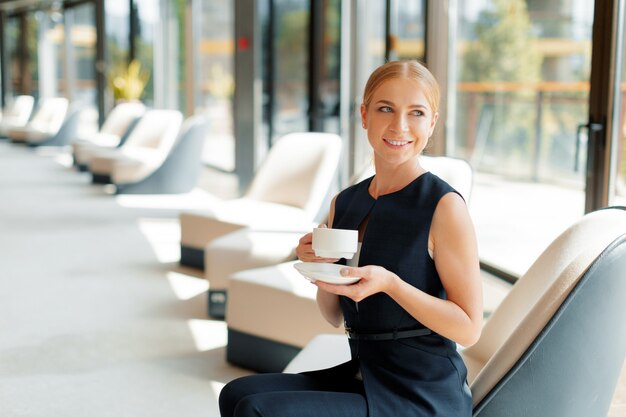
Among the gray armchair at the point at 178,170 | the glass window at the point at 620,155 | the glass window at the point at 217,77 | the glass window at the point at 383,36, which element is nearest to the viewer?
the glass window at the point at 620,155

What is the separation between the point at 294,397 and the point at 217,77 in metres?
9.48

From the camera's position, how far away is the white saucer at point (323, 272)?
159 cm

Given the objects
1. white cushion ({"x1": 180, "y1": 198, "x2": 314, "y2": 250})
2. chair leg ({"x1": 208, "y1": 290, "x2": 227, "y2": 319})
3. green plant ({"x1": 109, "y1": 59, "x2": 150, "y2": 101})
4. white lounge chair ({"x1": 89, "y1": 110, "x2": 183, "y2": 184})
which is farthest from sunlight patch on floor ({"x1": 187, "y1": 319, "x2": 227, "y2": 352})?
green plant ({"x1": 109, "y1": 59, "x2": 150, "y2": 101})

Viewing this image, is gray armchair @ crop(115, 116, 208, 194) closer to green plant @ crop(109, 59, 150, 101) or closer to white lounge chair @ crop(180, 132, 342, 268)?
white lounge chair @ crop(180, 132, 342, 268)

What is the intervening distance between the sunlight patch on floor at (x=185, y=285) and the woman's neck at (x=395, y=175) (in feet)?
9.87

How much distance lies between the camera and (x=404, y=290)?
1.65 meters

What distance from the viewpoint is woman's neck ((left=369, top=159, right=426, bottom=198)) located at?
1821 mm

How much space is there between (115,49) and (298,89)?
23.2ft

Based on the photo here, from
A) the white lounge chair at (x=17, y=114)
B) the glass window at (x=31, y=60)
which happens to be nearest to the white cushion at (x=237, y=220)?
the white lounge chair at (x=17, y=114)

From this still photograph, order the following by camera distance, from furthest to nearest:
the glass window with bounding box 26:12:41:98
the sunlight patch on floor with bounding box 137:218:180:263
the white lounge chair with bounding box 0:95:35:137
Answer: the glass window with bounding box 26:12:41:98
the white lounge chair with bounding box 0:95:35:137
the sunlight patch on floor with bounding box 137:218:180:263

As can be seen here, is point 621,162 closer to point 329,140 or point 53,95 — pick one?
point 329,140

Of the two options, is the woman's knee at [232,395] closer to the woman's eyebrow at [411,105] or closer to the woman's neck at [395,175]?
the woman's neck at [395,175]

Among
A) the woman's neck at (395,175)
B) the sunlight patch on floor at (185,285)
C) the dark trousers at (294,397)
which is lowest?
the sunlight patch on floor at (185,285)

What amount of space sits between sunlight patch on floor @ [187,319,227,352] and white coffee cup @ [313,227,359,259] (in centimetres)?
225
